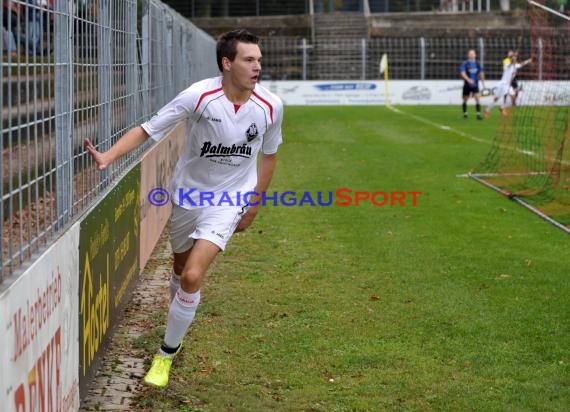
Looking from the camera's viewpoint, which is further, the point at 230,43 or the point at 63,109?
the point at 230,43

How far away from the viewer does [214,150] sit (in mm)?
7492

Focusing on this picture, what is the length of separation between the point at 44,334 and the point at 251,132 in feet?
→ 8.46

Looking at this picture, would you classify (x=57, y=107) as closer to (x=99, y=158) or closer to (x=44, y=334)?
(x=99, y=158)

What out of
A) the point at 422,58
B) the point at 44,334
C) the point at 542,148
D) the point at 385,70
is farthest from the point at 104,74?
the point at 422,58

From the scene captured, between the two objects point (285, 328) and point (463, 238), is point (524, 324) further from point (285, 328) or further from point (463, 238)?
point (463, 238)

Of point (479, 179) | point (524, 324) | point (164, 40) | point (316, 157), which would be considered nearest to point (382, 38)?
point (316, 157)

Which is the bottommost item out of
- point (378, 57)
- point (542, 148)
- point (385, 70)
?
point (542, 148)

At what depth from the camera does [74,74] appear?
22.2 ft

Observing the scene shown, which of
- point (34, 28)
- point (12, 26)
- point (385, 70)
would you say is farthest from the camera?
point (385, 70)

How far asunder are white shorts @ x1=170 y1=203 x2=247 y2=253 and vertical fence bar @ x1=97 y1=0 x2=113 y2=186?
0.78 meters

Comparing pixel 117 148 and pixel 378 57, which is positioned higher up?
pixel 378 57

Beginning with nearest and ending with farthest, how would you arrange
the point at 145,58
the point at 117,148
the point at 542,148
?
the point at 117,148, the point at 145,58, the point at 542,148

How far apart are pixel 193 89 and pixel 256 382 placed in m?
1.84

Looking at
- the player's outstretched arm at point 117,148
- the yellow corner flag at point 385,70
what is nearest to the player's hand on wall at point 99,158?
the player's outstretched arm at point 117,148
